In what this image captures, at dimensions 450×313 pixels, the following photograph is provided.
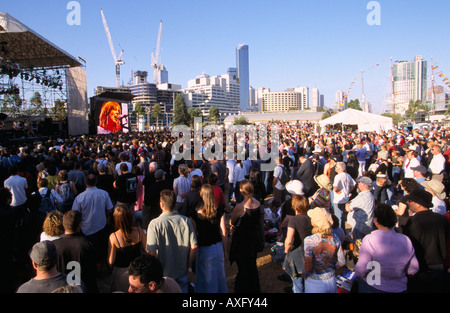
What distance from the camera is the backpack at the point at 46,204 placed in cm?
399

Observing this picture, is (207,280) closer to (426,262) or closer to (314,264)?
(314,264)

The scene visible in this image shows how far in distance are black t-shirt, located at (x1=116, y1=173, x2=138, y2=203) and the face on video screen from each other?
27.8 m

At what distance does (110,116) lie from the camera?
101 feet

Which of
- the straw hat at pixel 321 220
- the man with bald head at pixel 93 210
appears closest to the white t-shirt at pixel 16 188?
the man with bald head at pixel 93 210

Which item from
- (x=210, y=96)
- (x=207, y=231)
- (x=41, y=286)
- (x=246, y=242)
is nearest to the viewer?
(x=41, y=286)

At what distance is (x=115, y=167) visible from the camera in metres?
6.36

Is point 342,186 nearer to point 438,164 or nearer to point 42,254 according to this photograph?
point 438,164

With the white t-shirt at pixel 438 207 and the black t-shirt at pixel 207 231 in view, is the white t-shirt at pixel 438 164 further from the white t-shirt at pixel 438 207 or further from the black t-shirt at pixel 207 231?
the black t-shirt at pixel 207 231

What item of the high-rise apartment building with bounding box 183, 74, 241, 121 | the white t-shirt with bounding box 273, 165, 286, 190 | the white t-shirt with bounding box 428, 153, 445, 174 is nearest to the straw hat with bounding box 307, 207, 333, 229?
the white t-shirt with bounding box 273, 165, 286, 190

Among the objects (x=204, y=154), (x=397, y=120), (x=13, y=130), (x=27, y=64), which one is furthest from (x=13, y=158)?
(x=397, y=120)

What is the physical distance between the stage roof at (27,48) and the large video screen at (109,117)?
5.58 meters

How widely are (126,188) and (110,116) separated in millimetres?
28375

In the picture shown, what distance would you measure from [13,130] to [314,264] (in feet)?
71.9

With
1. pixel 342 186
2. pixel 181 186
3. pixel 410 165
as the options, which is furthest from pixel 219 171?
pixel 410 165
